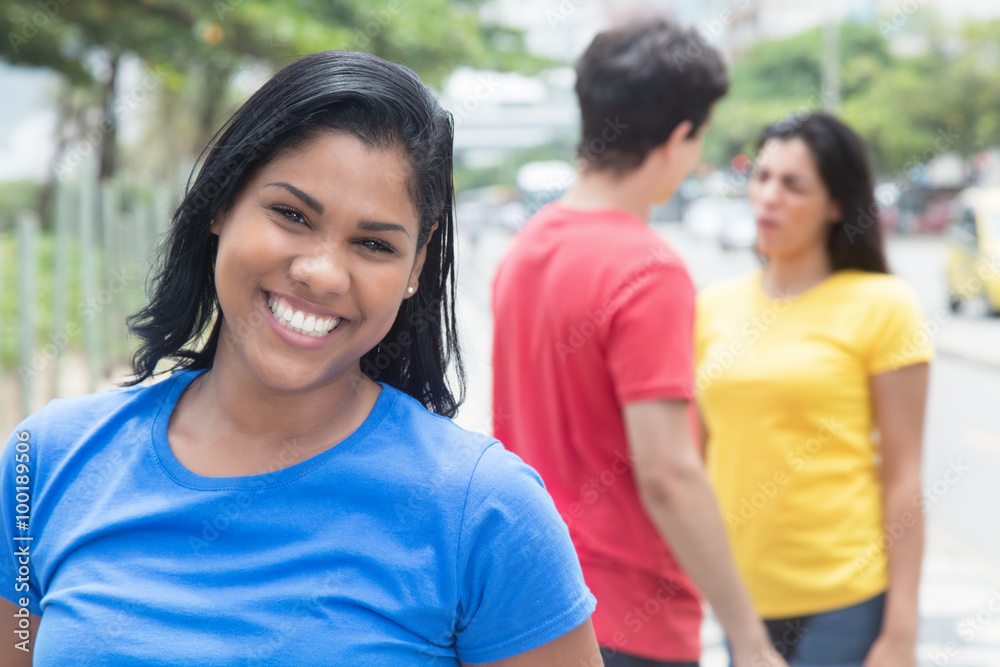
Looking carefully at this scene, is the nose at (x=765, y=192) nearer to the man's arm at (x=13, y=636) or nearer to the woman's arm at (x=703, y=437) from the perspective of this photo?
the woman's arm at (x=703, y=437)

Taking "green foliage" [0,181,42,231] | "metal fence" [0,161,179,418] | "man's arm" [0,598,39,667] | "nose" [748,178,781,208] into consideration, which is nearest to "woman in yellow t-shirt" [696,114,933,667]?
"nose" [748,178,781,208]

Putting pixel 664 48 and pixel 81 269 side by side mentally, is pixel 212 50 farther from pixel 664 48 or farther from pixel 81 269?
pixel 664 48

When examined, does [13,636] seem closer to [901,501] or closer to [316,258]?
[316,258]

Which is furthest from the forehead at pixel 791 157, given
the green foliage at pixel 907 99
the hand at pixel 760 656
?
the green foliage at pixel 907 99

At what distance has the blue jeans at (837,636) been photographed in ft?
7.29

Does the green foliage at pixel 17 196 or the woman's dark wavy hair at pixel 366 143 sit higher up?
the green foliage at pixel 17 196

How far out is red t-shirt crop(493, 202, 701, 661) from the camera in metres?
1.86

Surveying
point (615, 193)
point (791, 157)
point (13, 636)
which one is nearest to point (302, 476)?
point (13, 636)

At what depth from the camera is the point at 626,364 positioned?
1.85 metres

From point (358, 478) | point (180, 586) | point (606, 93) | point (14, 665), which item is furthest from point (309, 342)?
point (606, 93)

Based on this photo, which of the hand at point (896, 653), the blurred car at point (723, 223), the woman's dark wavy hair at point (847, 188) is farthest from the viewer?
the blurred car at point (723, 223)

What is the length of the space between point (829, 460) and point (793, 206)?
0.66m

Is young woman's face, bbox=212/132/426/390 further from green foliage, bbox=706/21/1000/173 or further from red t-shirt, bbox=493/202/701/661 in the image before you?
green foliage, bbox=706/21/1000/173

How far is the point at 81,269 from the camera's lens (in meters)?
7.16
